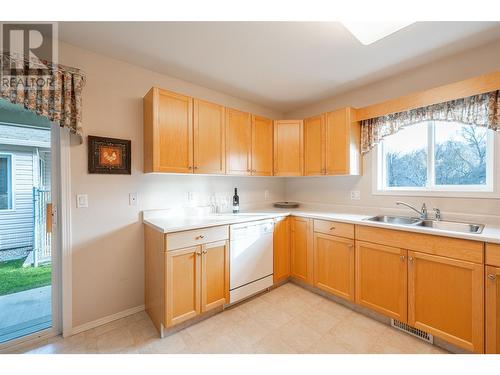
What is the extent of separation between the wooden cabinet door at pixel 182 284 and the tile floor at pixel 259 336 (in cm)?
17

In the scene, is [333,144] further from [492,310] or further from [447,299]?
[492,310]

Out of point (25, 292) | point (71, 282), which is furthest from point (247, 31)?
point (25, 292)

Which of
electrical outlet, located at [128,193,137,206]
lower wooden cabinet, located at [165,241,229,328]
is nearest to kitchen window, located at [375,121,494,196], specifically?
lower wooden cabinet, located at [165,241,229,328]

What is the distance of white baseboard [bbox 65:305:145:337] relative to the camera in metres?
1.82

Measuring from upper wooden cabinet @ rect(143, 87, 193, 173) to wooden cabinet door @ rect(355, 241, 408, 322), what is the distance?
73.5 inches

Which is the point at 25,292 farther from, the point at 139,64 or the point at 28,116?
the point at 139,64

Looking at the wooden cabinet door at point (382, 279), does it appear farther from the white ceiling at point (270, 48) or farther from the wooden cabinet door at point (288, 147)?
the white ceiling at point (270, 48)

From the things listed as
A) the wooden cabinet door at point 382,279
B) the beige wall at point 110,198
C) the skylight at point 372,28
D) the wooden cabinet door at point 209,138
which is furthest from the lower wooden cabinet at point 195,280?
the skylight at point 372,28

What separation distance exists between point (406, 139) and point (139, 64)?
9.40ft

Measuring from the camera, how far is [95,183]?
192 centimetres

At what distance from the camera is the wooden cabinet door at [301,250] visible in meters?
2.50

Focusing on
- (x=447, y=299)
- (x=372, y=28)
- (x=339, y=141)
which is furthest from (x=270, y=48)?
(x=447, y=299)

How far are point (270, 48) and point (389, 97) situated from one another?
1458mm
